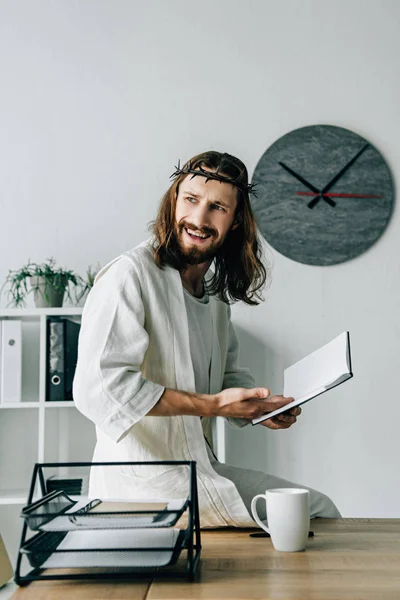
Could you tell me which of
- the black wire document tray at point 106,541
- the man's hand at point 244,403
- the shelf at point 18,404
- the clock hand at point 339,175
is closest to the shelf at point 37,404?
the shelf at point 18,404

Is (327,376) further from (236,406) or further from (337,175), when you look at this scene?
(337,175)

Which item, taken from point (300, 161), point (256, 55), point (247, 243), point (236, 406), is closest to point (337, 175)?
point (300, 161)

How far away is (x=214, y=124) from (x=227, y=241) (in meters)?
1.14

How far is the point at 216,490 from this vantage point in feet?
4.34

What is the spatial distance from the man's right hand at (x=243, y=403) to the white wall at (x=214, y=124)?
1.36 meters

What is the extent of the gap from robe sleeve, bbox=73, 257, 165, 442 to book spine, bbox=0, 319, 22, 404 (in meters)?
1.12

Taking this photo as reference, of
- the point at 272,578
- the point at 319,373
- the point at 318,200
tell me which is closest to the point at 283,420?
the point at 319,373

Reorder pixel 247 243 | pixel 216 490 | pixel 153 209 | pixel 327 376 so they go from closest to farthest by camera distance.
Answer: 1. pixel 327 376
2. pixel 216 490
3. pixel 247 243
4. pixel 153 209

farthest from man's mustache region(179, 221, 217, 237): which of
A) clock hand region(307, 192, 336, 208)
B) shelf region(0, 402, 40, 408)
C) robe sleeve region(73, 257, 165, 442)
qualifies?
clock hand region(307, 192, 336, 208)

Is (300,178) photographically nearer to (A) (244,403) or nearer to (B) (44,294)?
(B) (44,294)

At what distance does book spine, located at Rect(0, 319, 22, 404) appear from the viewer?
251 cm

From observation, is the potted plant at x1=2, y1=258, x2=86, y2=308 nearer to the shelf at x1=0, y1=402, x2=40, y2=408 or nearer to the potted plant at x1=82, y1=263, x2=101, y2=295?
the potted plant at x1=82, y1=263, x2=101, y2=295

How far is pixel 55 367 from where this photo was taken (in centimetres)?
251

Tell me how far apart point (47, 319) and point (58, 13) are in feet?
4.42
